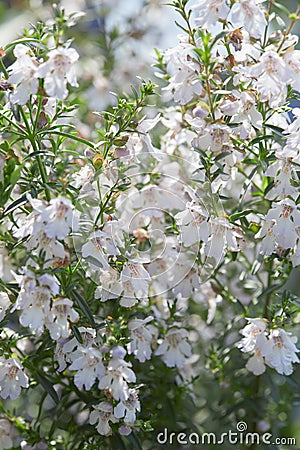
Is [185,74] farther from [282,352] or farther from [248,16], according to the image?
[282,352]

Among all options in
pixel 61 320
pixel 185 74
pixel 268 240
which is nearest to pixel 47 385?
pixel 61 320

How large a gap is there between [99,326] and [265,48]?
0.55 meters

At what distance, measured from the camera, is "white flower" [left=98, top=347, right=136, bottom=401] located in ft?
3.60

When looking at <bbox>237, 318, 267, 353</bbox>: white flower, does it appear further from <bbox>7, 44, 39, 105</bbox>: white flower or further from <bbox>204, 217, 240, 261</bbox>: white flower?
<bbox>7, 44, 39, 105</bbox>: white flower

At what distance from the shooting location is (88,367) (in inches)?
44.5

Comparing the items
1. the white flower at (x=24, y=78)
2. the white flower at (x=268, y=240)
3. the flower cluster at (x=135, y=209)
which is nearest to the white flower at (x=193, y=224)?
the flower cluster at (x=135, y=209)

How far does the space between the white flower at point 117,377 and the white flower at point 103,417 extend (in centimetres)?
6

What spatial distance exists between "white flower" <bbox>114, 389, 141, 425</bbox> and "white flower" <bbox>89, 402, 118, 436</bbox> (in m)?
0.03

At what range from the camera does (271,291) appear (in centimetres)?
135

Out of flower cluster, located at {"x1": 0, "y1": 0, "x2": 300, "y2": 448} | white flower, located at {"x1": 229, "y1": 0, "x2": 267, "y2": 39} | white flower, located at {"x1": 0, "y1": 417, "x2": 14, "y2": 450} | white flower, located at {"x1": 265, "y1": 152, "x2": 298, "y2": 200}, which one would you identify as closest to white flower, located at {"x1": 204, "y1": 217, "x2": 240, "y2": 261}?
flower cluster, located at {"x1": 0, "y1": 0, "x2": 300, "y2": 448}

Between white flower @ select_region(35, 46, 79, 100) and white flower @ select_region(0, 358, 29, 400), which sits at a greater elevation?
white flower @ select_region(35, 46, 79, 100)

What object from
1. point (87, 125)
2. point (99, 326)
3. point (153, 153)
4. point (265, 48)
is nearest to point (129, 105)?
point (153, 153)

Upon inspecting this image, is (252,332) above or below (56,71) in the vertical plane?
below

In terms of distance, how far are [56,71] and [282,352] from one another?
0.61m
